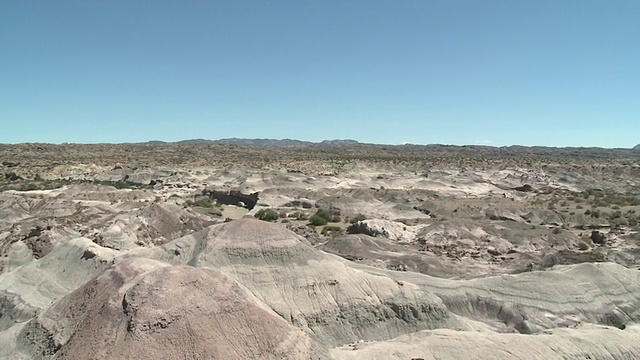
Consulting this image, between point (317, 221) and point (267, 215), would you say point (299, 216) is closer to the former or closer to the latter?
point (267, 215)

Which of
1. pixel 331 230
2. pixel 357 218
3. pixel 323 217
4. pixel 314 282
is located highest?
pixel 314 282

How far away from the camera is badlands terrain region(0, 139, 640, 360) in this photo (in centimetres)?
1134

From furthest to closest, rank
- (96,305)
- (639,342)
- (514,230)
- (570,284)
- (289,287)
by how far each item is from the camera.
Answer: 1. (514,230)
2. (570,284)
3. (289,287)
4. (639,342)
5. (96,305)

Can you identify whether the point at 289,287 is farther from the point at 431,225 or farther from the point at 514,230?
the point at 514,230

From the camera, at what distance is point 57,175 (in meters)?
67.9

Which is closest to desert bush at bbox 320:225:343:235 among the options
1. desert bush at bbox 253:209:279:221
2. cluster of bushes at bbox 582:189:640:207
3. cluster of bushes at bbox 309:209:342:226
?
cluster of bushes at bbox 309:209:342:226

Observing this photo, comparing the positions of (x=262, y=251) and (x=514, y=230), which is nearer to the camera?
(x=262, y=251)

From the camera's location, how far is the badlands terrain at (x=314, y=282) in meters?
11.3

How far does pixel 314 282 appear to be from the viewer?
17.2 meters

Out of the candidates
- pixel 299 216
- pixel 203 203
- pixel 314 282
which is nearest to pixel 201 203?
pixel 203 203

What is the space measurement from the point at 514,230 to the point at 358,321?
2264 centimetres

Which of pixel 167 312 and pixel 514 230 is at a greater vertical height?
pixel 167 312

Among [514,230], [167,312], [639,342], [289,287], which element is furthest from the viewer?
[514,230]

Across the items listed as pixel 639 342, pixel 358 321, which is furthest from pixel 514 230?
pixel 358 321
